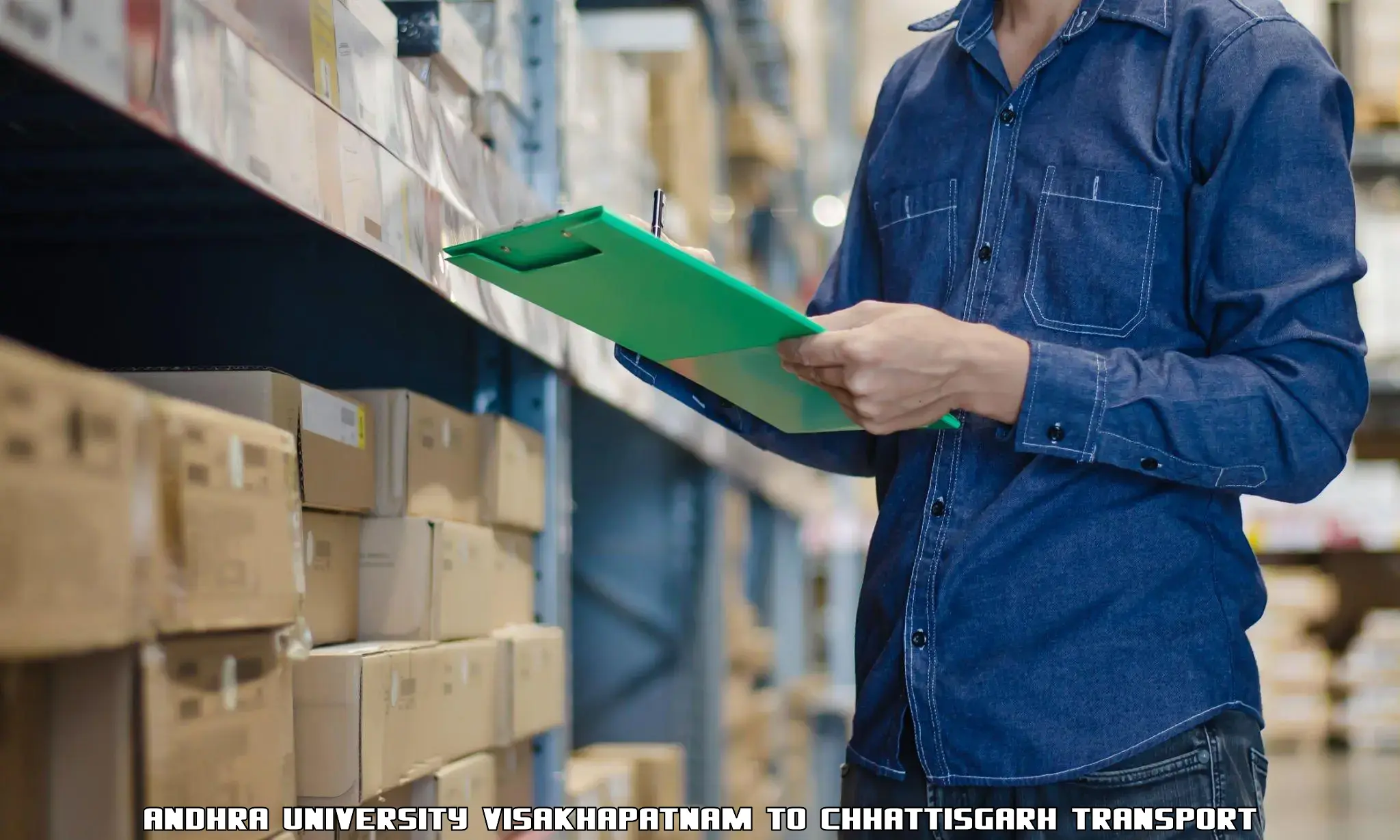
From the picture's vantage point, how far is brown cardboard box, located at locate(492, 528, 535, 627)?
1.79 m

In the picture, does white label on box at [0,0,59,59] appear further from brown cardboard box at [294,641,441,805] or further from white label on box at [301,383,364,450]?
brown cardboard box at [294,641,441,805]

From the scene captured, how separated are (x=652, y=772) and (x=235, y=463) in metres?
1.95

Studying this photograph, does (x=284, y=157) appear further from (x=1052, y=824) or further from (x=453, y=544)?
(x=1052, y=824)

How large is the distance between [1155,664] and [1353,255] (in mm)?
381

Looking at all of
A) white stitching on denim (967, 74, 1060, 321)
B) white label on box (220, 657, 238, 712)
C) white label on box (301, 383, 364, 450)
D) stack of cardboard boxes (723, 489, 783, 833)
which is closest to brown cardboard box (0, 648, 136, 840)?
white label on box (220, 657, 238, 712)

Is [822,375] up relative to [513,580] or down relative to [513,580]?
up

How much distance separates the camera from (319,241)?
1.72 metres

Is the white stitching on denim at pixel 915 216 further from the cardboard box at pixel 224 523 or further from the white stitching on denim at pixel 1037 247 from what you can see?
the cardboard box at pixel 224 523

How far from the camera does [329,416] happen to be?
1.34 metres

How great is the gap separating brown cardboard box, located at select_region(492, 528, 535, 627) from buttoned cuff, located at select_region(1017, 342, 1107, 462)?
0.84 m

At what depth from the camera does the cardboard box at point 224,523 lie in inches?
34.6

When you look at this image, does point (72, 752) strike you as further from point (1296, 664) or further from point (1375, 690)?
point (1375, 690)

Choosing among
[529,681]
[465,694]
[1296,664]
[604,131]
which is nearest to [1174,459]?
[465,694]

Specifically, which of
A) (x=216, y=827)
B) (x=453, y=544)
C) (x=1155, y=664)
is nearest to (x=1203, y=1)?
(x=1155, y=664)
